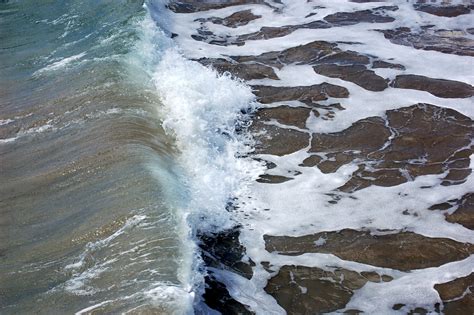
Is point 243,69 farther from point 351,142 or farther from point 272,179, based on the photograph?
point 272,179

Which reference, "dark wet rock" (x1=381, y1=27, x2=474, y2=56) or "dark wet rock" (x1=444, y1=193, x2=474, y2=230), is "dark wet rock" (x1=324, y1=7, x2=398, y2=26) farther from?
"dark wet rock" (x1=444, y1=193, x2=474, y2=230)

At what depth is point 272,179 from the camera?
752 centimetres

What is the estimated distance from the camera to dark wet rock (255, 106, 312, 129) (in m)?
8.73

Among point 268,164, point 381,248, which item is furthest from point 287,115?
point 381,248

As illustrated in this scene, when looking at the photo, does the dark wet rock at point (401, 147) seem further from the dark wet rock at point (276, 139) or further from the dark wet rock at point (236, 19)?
the dark wet rock at point (236, 19)

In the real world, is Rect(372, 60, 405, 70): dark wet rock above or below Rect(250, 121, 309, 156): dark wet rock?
above

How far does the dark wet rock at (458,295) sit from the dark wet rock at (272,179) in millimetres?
2527

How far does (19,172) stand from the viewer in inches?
279

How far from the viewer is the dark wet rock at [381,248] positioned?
6062 millimetres

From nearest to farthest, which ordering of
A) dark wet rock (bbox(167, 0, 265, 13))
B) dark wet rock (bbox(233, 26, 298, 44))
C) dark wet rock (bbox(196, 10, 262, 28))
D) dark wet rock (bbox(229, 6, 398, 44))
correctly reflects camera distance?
dark wet rock (bbox(233, 26, 298, 44)) < dark wet rock (bbox(229, 6, 398, 44)) < dark wet rock (bbox(196, 10, 262, 28)) < dark wet rock (bbox(167, 0, 265, 13))

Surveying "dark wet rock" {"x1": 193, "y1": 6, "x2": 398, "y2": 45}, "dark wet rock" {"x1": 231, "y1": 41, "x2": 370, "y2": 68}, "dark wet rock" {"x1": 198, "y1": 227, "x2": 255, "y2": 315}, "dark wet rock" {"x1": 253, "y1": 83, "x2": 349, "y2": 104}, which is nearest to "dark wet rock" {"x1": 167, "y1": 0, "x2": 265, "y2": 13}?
"dark wet rock" {"x1": 193, "y1": 6, "x2": 398, "y2": 45}

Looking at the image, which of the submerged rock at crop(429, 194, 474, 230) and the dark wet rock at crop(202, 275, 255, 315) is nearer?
the dark wet rock at crop(202, 275, 255, 315)

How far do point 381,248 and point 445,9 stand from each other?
8438mm

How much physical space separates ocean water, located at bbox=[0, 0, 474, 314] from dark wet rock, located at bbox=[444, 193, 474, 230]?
0.11 m
